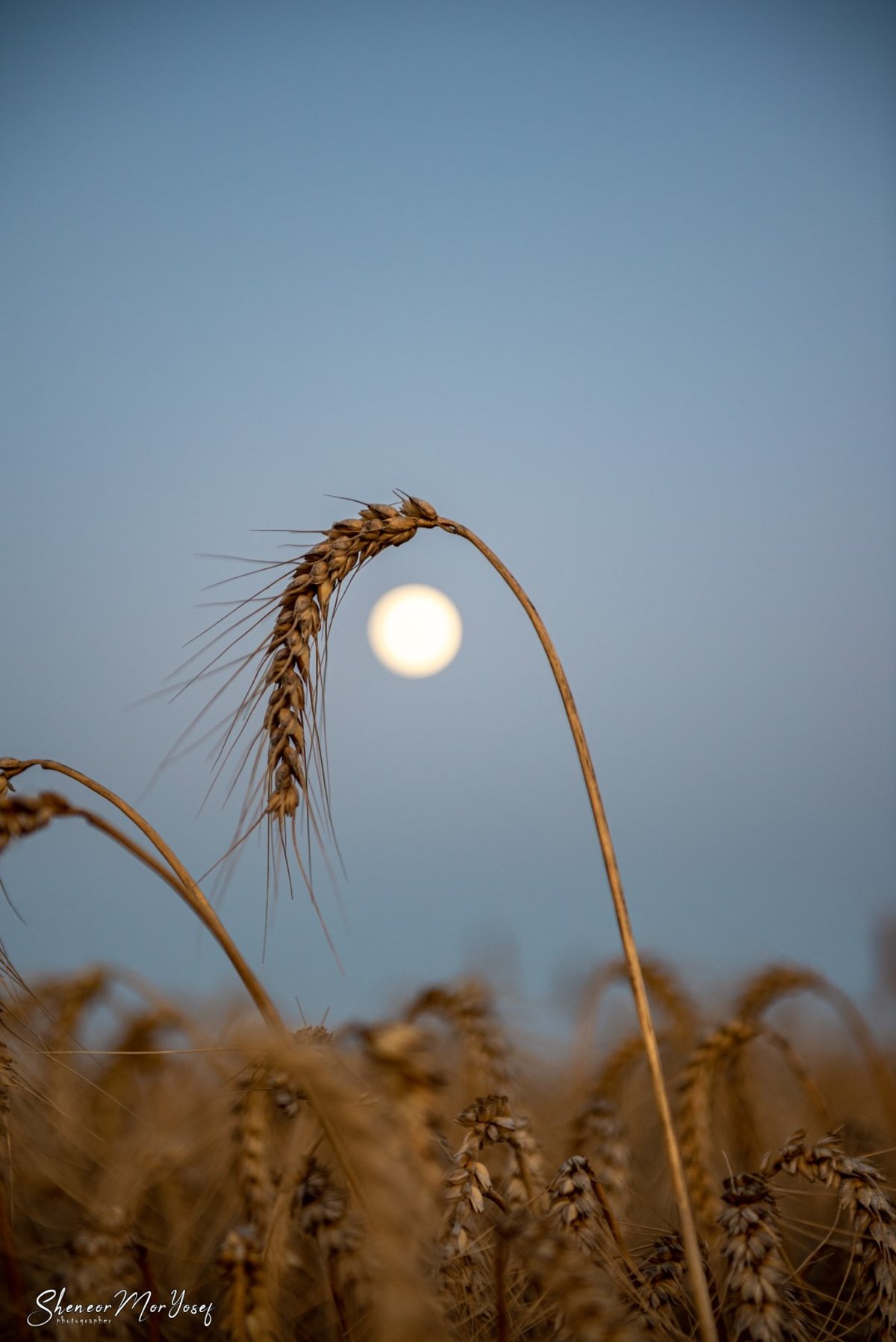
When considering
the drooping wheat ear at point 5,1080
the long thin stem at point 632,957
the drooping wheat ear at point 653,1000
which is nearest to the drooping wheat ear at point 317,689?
the long thin stem at point 632,957

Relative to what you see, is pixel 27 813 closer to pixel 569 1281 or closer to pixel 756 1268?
pixel 569 1281

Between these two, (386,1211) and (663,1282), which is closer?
(386,1211)

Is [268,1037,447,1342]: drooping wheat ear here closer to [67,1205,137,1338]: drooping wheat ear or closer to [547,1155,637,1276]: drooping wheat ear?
[547,1155,637,1276]: drooping wheat ear

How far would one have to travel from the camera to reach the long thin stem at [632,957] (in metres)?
1.44

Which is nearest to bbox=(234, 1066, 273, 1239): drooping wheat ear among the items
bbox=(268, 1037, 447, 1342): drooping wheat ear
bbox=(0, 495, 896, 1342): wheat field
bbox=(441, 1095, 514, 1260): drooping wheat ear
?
bbox=(0, 495, 896, 1342): wheat field

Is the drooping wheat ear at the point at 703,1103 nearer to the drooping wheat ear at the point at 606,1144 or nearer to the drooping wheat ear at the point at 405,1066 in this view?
the drooping wheat ear at the point at 606,1144

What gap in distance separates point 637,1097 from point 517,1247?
121 inches

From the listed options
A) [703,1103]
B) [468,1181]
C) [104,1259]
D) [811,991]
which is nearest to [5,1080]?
[104,1259]

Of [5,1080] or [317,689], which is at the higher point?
[317,689]

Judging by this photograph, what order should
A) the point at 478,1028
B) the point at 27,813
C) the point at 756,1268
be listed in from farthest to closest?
the point at 478,1028
the point at 756,1268
the point at 27,813

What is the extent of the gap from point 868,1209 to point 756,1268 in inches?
12.7

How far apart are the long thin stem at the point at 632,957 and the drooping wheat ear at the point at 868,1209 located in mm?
259

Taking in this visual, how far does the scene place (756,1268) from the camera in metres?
1.53

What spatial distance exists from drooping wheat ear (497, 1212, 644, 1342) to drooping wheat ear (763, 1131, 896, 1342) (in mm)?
720
